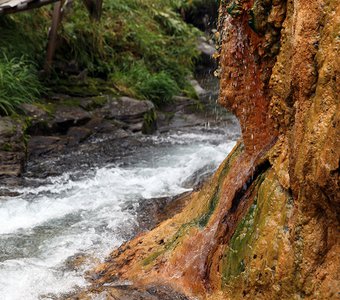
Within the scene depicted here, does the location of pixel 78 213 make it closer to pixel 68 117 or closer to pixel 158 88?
pixel 68 117

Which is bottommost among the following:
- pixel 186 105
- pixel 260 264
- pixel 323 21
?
pixel 186 105

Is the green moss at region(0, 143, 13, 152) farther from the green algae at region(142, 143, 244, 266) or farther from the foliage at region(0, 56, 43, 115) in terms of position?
the green algae at region(142, 143, 244, 266)

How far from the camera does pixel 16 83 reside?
8617 mm

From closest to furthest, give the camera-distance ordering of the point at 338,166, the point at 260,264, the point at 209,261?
1. the point at 338,166
2. the point at 260,264
3. the point at 209,261

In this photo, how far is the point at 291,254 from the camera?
2742 millimetres

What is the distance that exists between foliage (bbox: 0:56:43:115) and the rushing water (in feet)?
5.77

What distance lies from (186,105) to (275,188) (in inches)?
342

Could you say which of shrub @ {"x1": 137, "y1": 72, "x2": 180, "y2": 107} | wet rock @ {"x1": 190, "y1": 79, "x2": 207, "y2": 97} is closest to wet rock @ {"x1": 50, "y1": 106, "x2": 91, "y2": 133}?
shrub @ {"x1": 137, "y1": 72, "x2": 180, "y2": 107}

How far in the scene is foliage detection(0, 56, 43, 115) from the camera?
27.0 ft

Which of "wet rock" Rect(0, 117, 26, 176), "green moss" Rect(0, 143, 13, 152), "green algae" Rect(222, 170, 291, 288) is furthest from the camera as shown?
"green moss" Rect(0, 143, 13, 152)

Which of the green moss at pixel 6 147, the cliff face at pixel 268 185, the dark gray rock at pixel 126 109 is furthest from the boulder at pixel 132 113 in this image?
the cliff face at pixel 268 185

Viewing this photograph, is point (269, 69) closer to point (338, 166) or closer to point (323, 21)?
point (323, 21)

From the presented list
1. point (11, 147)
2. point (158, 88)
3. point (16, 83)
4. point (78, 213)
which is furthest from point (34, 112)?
point (158, 88)

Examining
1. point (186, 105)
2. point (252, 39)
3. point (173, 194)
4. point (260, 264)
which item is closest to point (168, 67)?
point (186, 105)
